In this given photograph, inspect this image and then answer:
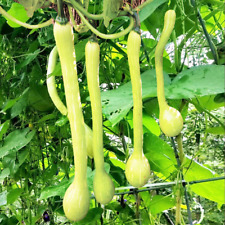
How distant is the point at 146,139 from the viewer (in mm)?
708

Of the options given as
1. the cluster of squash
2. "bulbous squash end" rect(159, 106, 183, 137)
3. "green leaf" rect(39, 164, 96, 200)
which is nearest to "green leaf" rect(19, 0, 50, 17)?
the cluster of squash

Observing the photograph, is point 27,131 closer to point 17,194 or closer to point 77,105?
point 17,194

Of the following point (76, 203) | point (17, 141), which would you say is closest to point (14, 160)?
point (17, 141)

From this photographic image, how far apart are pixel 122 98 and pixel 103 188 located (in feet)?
0.48

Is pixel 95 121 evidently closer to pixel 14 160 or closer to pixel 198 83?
pixel 198 83

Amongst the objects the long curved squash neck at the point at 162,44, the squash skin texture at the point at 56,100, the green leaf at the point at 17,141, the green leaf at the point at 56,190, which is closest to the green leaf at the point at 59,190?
the green leaf at the point at 56,190

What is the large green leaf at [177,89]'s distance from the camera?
1.07 feet

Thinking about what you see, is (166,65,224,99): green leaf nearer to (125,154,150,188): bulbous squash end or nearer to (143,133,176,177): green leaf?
(125,154,150,188): bulbous squash end

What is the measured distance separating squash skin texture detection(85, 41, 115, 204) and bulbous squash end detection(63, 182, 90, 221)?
0.02m

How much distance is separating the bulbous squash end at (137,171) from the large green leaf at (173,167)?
361 mm

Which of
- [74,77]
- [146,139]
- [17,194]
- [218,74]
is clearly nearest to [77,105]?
[74,77]

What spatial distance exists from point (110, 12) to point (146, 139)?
0.46 metres

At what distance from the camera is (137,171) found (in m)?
0.27

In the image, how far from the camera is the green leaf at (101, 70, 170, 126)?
37cm
